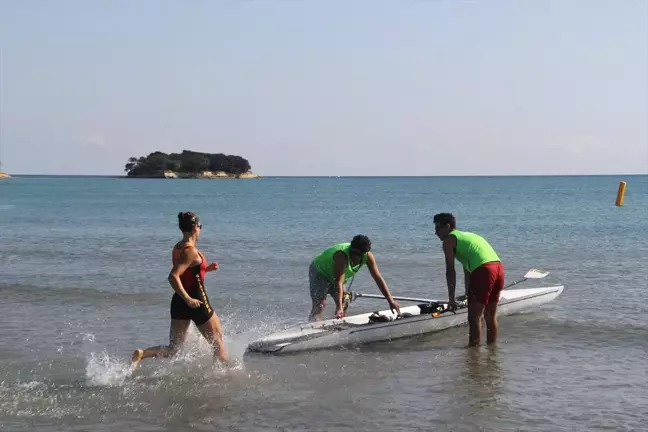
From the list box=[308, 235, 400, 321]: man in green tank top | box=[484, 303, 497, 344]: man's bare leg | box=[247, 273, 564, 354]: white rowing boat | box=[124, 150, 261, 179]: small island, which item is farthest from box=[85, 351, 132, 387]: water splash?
box=[124, 150, 261, 179]: small island

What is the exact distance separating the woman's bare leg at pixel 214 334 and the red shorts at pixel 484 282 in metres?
3.28

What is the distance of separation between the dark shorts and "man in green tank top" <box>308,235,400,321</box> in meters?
2.20

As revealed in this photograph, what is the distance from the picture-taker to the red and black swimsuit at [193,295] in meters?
7.94

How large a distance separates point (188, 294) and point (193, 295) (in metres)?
0.05

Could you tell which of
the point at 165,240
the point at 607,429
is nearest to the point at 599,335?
the point at 607,429

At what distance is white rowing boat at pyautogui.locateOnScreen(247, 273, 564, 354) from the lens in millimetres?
10172

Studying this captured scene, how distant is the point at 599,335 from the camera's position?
11.6 m

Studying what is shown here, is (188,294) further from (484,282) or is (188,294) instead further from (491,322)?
(491,322)

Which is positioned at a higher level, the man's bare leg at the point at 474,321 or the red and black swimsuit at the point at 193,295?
the red and black swimsuit at the point at 193,295

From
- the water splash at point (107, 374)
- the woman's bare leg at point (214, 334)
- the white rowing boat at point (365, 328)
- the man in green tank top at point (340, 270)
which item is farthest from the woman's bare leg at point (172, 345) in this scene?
the man in green tank top at point (340, 270)

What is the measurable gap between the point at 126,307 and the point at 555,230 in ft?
79.9

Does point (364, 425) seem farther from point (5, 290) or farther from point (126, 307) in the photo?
point (5, 290)

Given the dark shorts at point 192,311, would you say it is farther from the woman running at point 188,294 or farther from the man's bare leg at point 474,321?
the man's bare leg at point 474,321

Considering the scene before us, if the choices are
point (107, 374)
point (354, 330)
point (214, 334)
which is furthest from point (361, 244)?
point (107, 374)
